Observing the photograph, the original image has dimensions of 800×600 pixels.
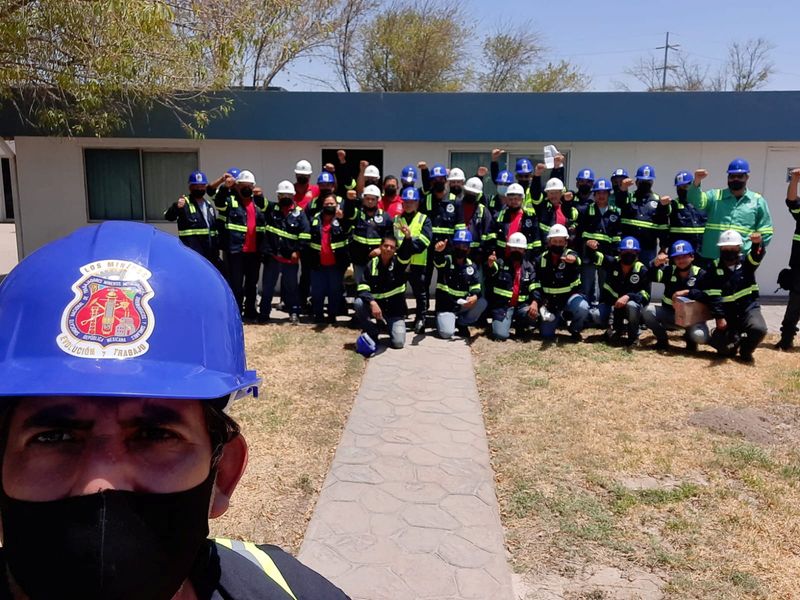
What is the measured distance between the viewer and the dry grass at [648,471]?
378 cm

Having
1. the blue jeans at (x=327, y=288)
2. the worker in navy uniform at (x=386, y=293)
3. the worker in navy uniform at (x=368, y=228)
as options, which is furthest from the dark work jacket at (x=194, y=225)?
the worker in navy uniform at (x=386, y=293)

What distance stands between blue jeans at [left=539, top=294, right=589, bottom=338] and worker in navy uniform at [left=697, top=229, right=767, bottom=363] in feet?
4.60

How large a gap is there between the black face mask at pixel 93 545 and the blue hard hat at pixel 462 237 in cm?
795

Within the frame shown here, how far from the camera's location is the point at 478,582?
356 centimetres

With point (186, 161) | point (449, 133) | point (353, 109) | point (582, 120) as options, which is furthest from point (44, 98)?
point (582, 120)

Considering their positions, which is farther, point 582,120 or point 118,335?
point 582,120

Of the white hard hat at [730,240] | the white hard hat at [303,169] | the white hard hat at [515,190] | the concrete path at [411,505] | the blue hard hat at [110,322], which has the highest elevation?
the white hard hat at [303,169]

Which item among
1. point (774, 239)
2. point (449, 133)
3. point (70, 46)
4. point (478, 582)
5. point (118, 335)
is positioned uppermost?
point (70, 46)

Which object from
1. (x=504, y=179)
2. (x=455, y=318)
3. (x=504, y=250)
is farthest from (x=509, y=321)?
(x=504, y=179)

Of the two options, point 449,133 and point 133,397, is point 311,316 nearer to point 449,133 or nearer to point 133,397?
point 449,133

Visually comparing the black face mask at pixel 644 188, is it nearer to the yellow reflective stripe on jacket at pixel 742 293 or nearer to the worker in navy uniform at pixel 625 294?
the worker in navy uniform at pixel 625 294

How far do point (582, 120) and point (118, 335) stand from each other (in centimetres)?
1134

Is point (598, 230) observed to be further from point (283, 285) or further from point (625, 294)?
point (283, 285)

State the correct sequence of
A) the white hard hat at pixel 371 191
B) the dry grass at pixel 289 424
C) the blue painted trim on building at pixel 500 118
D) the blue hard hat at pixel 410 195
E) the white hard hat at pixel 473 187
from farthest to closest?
the blue painted trim on building at pixel 500 118 → the white hard hat at pixel 473 187 → the white hard hat at pixel 371 191 → the blue hard hat at pixel 410 195 → the dry grass at pixel 289 424
